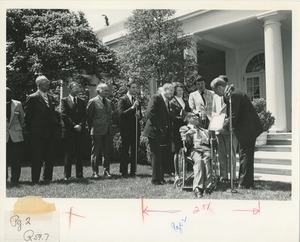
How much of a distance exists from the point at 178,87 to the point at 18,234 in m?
3.18

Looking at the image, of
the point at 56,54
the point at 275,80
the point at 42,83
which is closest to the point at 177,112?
the point at 42,83

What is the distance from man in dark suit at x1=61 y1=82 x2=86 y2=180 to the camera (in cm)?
528

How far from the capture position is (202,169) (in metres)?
4.24

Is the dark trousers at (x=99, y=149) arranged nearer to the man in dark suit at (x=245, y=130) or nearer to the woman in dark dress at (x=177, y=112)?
the woman in dark dress at (x=177, y=112)

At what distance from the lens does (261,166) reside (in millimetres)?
5352

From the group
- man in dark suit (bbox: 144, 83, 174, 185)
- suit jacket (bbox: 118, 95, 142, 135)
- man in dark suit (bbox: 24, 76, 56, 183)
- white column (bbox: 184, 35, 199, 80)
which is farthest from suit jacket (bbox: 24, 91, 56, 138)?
white column (bbox: 184, 35, 199, 80)

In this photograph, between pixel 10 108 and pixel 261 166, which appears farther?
pixel 261 166

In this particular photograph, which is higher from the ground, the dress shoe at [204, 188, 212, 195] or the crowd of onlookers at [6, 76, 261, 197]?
the crowd of onlookers at [6, 76, 261, 197]

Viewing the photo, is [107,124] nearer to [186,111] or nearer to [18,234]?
[186,111]

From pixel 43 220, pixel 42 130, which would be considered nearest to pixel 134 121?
pixel 42 130

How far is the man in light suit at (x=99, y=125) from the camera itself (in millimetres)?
5461

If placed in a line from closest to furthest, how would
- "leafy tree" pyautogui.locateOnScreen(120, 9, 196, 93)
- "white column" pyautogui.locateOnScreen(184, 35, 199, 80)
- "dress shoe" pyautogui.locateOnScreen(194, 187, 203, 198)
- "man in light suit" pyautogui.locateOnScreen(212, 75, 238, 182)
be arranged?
"dress shoe" pyautogui.locateOnScreen(194, 187, 203, 198)
"man in light suit" pyautogui.locateOnScreen(212, 75, 238, 182)
"leafy tree" pyautogui.locateOnScreen(120, 9, 196, 93)
"white column" pyautogui.locateOnScreen(184, 35, 199, 80)

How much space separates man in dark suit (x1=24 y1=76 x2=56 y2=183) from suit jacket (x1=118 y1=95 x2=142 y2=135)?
120cm

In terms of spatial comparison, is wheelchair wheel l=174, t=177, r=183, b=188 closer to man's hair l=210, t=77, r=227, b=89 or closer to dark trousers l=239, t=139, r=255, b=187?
dark trousers l=239, t=139, r=255, b=187
